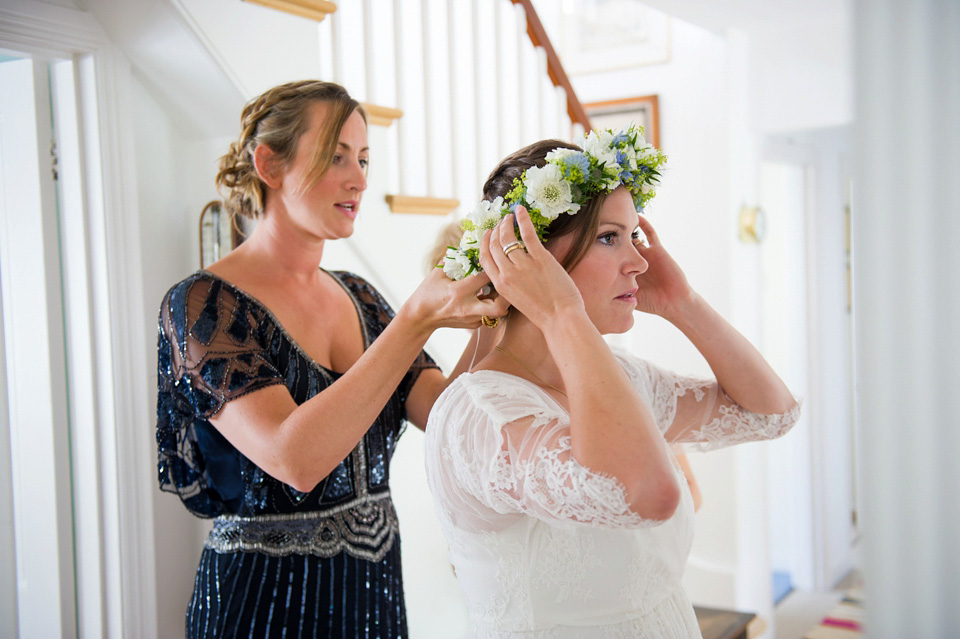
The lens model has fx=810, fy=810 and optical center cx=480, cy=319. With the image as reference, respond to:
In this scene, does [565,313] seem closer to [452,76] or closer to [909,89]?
[909,89]

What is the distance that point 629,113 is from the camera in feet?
14.5

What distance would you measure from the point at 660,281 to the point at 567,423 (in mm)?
538

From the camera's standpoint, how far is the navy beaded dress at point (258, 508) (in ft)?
4.78

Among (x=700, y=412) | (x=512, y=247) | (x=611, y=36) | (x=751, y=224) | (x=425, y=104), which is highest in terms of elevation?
(x=611, y=36)

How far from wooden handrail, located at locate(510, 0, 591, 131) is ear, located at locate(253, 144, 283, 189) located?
70.9 inches

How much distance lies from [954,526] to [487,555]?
0.70 metres

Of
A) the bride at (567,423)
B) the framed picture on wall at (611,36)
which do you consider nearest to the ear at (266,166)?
the bride at (567,423)

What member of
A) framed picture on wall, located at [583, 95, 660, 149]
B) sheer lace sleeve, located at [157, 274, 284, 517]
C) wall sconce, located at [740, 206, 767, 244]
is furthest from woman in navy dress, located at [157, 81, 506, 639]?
framed picture on wall, located at [583, 95, 660, 149]

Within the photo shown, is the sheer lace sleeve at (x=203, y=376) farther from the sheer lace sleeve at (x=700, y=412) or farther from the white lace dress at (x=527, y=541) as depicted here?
the sheer lace sleeve at (x=700, y=412)

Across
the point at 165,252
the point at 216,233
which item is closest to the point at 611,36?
the point at 216,233

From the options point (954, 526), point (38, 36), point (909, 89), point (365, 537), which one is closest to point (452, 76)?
point (38, 36)

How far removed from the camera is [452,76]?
273 centimetres

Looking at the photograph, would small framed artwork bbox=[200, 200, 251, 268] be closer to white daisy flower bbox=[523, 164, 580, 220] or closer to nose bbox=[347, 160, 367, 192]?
nose bbox=[347, 160, 367, 192]

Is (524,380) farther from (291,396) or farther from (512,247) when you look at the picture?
(291,396)
